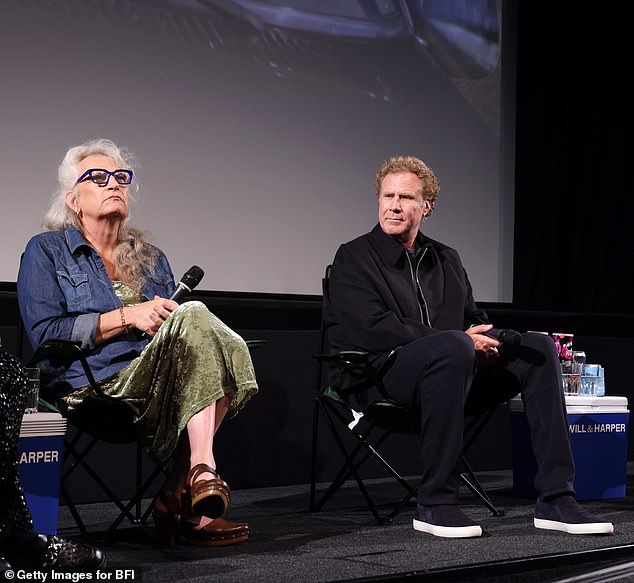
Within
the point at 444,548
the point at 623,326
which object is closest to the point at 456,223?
the point at 623,326

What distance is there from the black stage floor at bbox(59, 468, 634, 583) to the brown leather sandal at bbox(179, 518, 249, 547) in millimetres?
33

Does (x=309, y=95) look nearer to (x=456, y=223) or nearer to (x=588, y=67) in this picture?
(x=456, y=223)

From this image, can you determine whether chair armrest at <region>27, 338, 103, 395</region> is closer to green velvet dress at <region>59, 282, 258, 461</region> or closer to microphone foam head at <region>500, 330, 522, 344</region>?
green velvet dress at <region>59, 282, 258, 461</region>

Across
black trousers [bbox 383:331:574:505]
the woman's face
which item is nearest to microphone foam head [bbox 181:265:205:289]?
the woman's face

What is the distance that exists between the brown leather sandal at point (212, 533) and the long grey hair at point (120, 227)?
0.74m

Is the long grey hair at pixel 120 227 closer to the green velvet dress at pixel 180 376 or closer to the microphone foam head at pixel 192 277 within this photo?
the microphone foam head at pixel 192 277

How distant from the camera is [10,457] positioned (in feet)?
6.71

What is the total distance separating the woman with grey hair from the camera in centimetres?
249

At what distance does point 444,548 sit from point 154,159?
7.01 feet

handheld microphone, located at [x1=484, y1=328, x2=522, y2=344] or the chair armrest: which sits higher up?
handheld microphone, located at [x1=484, y1=328, x2=522, y2=344]

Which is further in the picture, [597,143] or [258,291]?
[597,143]

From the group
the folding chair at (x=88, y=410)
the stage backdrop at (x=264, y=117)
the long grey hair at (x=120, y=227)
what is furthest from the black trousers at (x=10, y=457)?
the stage backdrop at (x=264, y=117)

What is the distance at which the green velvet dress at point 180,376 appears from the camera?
249 centimetres

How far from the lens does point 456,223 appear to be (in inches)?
195
